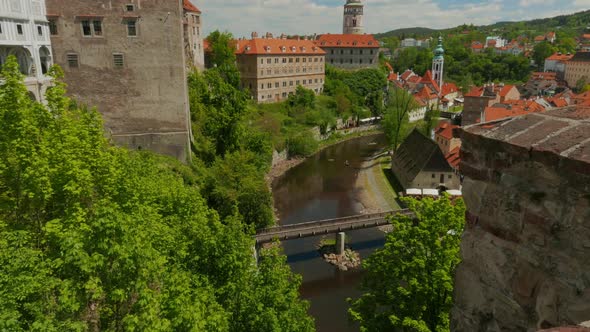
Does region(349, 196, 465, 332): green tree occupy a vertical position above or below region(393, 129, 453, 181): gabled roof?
above

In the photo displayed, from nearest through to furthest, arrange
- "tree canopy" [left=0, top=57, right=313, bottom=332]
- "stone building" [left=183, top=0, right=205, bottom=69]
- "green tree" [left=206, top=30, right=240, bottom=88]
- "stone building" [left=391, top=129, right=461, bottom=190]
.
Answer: "tree canopy" [left=0, top=57, right=313, bottom=332], "stone building" [left=391, top=129, right=461, bottom=190], "stone building" [left=183, top=0, right=205, bottom=69], "green tree" [left=206, top=30, right=240, bottom=88]

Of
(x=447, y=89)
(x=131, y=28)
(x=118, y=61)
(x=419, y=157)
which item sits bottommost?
(x=419, y=157)

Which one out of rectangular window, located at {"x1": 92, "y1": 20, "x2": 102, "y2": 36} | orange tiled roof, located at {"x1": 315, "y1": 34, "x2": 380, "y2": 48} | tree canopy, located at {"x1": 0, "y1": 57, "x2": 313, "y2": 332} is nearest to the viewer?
tree canopy, located at {"x1": 0, "y1": 57, "x2": 313, "y2": 332}

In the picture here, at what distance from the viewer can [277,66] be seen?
62062mm

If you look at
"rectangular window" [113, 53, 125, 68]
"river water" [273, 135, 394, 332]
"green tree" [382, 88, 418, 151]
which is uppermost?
"rectangular window" [113, 53, 125, 68]

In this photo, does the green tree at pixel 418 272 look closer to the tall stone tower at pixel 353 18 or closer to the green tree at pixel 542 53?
the tall stone tower at pixel 353 18

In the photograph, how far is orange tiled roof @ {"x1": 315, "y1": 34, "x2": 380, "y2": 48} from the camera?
8262 centimetres

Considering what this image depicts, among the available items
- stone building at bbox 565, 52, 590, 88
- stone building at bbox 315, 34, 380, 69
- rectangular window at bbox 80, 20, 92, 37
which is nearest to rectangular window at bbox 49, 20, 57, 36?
rectangular window at bbox 80, 20, 92, 37

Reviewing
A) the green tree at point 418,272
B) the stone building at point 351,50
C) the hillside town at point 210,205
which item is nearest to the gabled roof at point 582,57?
the stone building at point 351,50

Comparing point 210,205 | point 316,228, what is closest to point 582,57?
point 316,228

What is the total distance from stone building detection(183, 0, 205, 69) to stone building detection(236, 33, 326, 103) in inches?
342

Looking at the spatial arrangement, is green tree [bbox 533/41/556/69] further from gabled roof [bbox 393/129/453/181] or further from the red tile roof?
gabled roof [bbox 393/129/453/181]

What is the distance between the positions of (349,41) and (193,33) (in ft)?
141

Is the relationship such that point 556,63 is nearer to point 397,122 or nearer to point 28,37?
point 397,122
